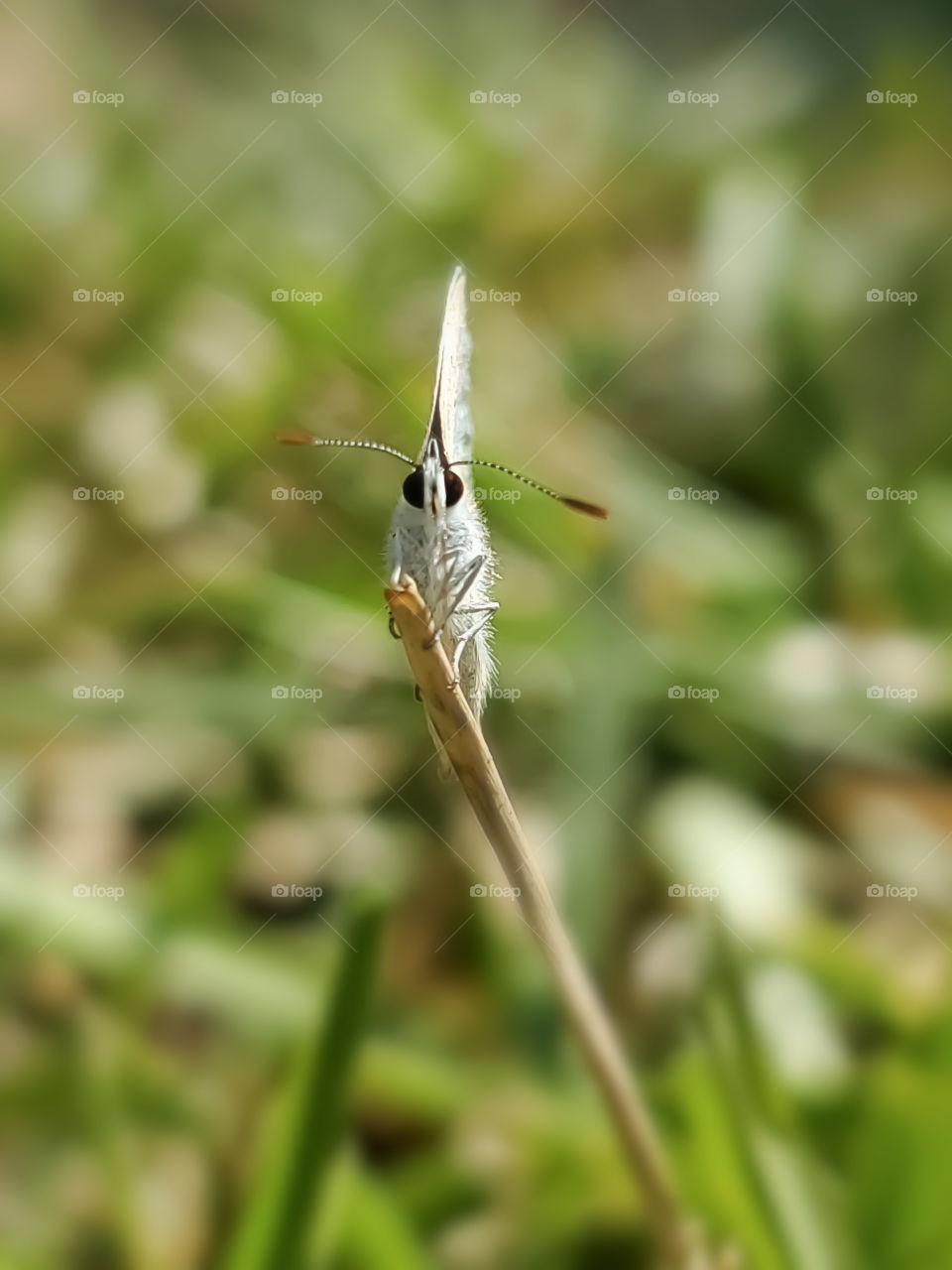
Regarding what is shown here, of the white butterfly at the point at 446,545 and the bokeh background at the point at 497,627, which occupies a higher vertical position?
the white butterfly at the point at 446,545

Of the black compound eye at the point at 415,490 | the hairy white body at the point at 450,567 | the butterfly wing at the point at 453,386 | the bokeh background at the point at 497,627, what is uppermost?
the butterfly wing at the point at 453,386

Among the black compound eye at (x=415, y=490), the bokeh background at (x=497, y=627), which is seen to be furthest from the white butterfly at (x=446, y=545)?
the bokeh background at (x=497, y=627)

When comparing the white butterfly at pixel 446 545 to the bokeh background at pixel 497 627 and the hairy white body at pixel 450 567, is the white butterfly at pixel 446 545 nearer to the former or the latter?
the hairy white body at pixel 450 567

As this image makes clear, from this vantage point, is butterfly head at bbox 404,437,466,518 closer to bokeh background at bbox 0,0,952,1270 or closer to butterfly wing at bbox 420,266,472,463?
A: butterfly wing at bbox 420,266,472,463

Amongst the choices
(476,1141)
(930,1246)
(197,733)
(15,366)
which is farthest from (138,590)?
(930,1246)

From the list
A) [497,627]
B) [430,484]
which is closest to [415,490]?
[430,484]

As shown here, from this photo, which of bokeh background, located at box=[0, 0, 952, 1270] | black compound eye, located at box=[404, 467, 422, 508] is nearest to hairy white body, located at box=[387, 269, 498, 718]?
black compound eye, located at box=[404, 467, 422, 508]

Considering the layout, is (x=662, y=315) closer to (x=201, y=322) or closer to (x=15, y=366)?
(x=201, y=322)
